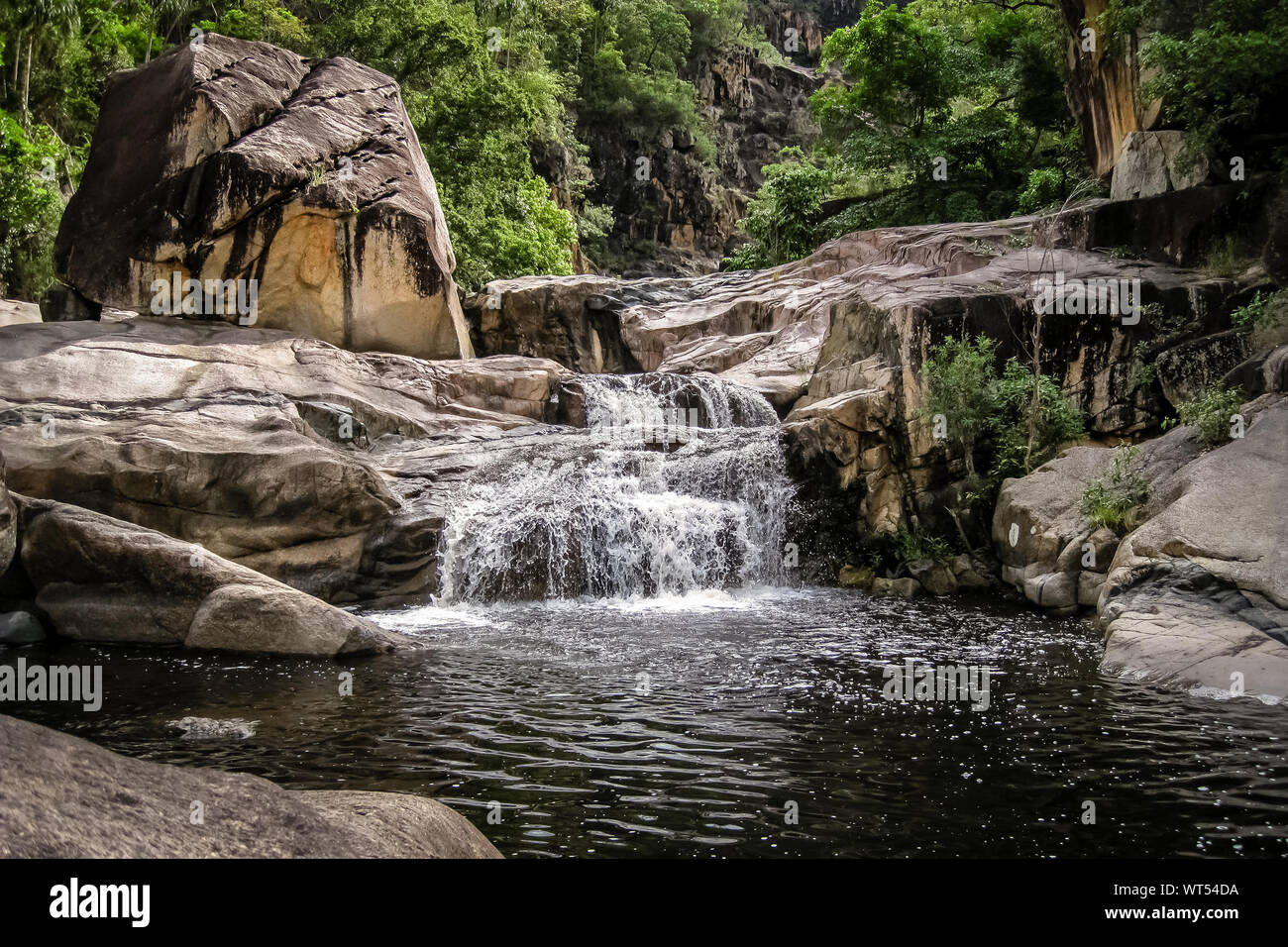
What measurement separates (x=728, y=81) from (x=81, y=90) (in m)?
30.3

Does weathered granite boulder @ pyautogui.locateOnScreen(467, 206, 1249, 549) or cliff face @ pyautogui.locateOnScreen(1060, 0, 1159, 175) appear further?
cliff face @ pyautogui.locateOnScreen(1060, 0, 1159, 175)

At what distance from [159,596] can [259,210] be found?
33.8ft

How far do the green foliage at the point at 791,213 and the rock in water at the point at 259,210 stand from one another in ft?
39.4

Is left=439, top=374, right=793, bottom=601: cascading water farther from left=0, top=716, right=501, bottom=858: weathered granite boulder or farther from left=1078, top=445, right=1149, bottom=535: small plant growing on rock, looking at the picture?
left=0, top=716, right=501, bottom=858: weathered granite boulder

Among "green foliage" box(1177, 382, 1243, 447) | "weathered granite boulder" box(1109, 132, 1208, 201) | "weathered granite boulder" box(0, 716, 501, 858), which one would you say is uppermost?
"weathered granite boulder" box(1109, 132, 1208, 201)

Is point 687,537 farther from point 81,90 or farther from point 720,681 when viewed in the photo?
point 81,90

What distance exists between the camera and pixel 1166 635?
873 centimetres

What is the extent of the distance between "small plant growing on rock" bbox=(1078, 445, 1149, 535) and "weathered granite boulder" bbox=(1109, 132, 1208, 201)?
288 inches

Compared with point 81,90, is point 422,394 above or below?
below

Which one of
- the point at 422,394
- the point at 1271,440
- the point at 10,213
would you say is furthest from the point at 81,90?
the point at 1271,440

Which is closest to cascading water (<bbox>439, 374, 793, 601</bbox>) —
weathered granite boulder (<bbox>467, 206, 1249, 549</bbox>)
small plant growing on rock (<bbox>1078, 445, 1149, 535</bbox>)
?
weathered granite boulder (<bbox>467, 206, 1249, 549</bbox>)

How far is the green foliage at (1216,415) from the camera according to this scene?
11.9 m

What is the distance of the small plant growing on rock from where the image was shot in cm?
1175

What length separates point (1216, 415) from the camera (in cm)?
1195
